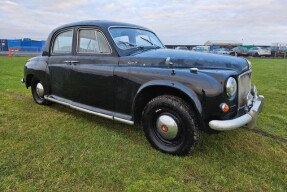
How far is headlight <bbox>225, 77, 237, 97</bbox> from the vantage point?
10.4ft

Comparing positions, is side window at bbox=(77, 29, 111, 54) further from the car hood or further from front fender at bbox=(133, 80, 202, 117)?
front fender at bbox=(133, 80, 202, 117)

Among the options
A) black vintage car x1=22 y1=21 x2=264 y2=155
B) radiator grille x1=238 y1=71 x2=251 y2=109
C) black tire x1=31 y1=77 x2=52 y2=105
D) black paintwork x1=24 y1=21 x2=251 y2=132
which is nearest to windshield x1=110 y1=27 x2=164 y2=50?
black vintage car x1=22 y1=21 x2=264 y2=155

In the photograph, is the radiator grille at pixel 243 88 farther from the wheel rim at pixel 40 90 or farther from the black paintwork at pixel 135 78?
the wheel rim at pixel 40 90

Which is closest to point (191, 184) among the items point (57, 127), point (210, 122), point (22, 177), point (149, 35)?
point (210, 122)

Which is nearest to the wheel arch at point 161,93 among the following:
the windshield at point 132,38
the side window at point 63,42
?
the windshield at point 132,38

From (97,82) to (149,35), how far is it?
149 cm

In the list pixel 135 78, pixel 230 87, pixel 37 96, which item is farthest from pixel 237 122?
pixel 37 96

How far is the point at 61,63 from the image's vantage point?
4.85 meters

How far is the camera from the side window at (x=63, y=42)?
4.80m

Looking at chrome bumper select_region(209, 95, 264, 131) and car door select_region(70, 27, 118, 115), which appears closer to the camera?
chrome bumper select_region(209, 95, 264, 131)

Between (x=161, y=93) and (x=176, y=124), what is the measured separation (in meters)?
0.54

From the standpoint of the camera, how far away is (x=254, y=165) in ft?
10.8

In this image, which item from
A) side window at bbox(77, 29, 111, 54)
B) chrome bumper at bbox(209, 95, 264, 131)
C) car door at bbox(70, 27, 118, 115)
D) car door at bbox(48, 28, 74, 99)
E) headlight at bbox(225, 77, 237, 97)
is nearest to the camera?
chrome bumper at bbox(209, 95, 264, 131)

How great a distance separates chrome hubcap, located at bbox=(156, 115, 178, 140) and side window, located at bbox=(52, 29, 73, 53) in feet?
7.47
